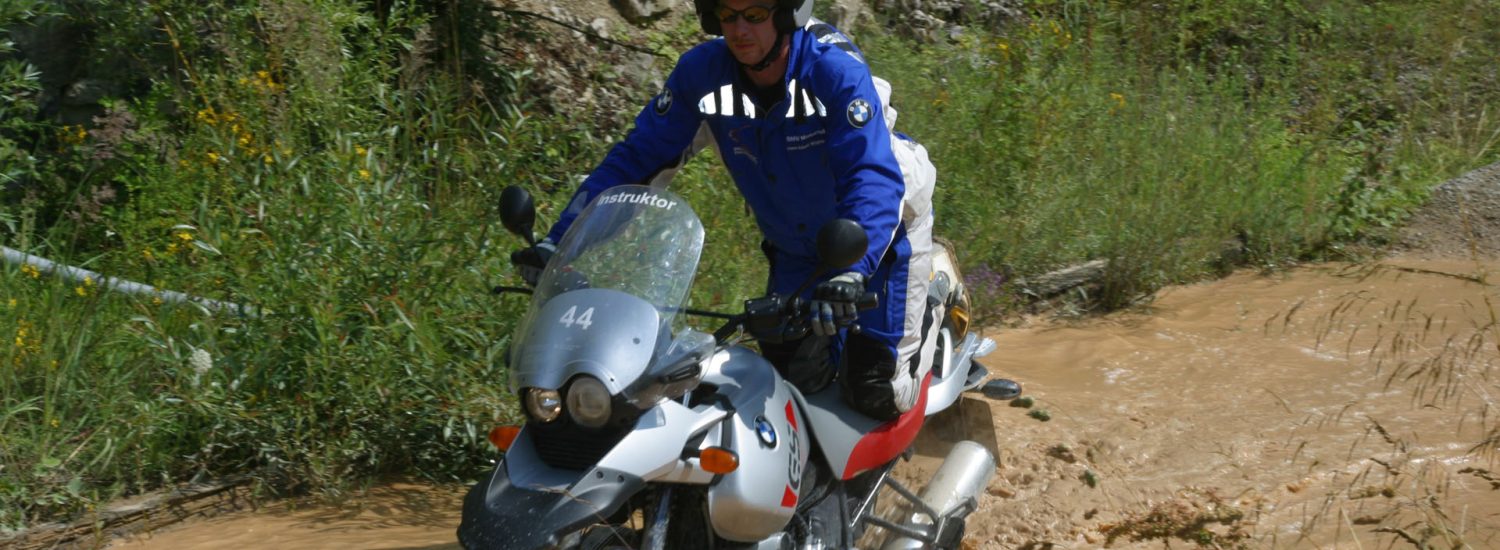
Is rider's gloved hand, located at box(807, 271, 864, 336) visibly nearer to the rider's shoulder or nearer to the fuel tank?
the fuel tank

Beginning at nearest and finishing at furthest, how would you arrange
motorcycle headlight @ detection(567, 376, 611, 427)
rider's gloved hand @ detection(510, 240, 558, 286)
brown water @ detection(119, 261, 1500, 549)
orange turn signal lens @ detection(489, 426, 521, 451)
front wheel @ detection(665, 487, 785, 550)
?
motorcycle headlight @ detection(567, 376, 611, 427) < orange turn signal lens @ detection(489, 426, 521, 451) < front wheel @ detection(665, 487, 785, 550) < rider's gloved hand @ detection(510, 240, 558, 286) < brown water @ detection(119, 261, 1500, 549)

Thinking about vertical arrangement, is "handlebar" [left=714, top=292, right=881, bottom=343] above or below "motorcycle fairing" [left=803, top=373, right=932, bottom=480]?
above

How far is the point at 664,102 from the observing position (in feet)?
13.6

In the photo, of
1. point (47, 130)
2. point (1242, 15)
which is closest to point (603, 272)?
point (47, 130)

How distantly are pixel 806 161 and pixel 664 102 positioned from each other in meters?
0.49

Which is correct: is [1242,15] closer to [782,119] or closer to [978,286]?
[978,286]

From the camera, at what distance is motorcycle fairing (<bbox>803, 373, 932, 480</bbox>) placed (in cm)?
399

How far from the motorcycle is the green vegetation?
1753 mm

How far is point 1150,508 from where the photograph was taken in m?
5.34

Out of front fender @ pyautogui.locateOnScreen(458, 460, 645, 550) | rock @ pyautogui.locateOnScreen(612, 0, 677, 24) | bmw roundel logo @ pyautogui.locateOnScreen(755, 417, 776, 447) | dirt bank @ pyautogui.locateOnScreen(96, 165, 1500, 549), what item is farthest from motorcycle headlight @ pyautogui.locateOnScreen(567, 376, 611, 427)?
rock @ pyautogui.locateOnScreen(612, 0, 677, 24)

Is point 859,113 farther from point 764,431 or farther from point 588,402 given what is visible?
point 588,402

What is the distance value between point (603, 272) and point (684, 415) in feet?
1.31

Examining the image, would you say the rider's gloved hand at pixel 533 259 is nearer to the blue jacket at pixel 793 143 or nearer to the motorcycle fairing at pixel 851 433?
the blue jacket at pixel 793 143

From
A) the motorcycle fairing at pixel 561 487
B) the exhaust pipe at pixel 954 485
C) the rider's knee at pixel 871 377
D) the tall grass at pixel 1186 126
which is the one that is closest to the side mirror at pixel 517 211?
the motorcycle fairing at pixel 561 487
